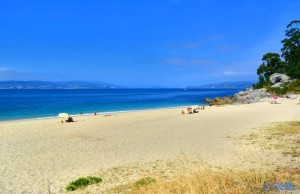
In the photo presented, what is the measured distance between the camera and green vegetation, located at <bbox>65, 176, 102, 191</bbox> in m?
10.5

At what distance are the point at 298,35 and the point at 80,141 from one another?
80.1m

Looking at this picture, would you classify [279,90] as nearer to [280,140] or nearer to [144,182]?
[280,140]

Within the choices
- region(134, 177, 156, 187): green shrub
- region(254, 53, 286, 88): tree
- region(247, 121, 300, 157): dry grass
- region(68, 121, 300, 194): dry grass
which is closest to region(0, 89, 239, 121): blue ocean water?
region(254, 53, 286, 88): tree

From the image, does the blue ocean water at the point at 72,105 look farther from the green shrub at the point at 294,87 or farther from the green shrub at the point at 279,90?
the green shrub at the point at 294,87

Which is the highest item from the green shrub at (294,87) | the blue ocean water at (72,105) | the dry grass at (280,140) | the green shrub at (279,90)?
the green shrub at (294,87)

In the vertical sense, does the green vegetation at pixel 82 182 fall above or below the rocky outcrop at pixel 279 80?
below

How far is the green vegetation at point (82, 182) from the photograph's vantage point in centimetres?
1046

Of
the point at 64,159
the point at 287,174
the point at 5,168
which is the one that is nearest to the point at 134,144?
the point at 64,159

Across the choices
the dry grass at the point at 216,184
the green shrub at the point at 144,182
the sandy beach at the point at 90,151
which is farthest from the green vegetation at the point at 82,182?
the green shrub at the point at 144,182

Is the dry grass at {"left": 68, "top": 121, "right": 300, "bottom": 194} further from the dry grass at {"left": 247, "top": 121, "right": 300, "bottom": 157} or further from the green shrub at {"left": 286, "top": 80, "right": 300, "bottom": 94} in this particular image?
the green shrub at {"left": 286, "top": 80, "right": 300, "bottom": 94}

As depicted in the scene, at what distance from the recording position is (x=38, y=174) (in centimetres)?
1244

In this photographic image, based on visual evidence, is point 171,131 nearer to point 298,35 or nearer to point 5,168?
point 5,168

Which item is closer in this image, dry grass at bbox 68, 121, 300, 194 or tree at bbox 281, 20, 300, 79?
dry grass at bbox 68, 121, 300, 194

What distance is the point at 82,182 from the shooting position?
10867 mm
